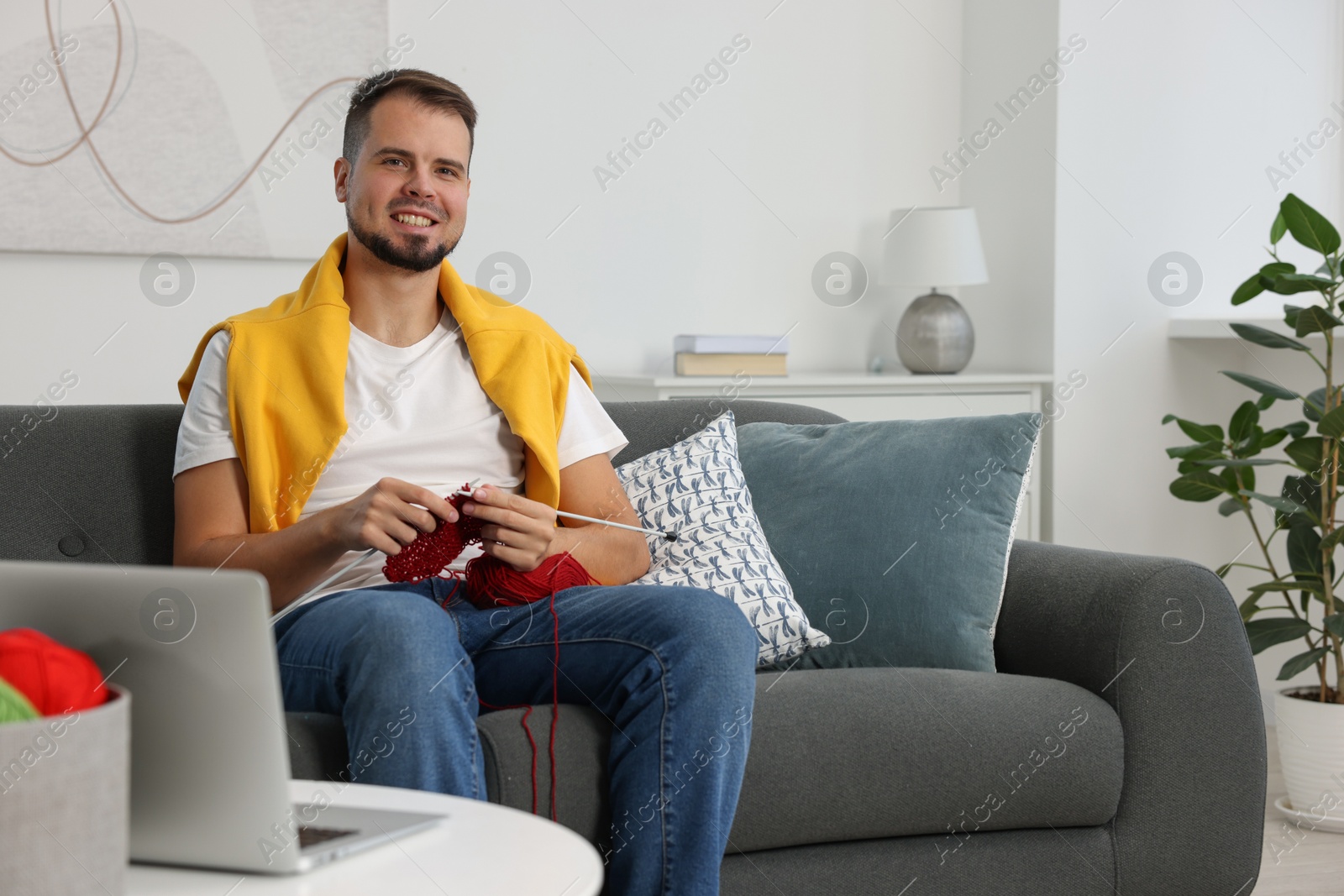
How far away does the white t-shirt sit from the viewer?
68.7 inches

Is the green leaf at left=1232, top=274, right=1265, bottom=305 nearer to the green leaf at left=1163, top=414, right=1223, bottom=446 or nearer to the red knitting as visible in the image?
the green leaf at left=1163, top=414, right=1223, bottom=446

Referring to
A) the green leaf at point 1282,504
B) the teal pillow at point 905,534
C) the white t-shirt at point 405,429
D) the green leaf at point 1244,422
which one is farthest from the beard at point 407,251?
the green leaf at point 1244,422

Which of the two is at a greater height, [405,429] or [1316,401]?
[405,429]

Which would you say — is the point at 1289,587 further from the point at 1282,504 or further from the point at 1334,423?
the point at 1334,423

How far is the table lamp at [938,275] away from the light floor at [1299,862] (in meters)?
1.33

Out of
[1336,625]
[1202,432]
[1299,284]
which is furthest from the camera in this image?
[1202,432]

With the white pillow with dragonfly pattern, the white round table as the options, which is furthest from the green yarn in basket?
the white pillow with dragonfly pattern

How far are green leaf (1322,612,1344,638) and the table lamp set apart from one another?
1133mm

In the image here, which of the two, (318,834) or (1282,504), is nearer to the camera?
(318,834)

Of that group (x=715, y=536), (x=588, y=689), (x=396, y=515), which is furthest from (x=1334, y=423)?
(x=396, y=515)

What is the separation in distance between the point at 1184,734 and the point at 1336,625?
1.07 meters

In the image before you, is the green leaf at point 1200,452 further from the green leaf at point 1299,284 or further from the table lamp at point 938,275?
the table lamp at point 938,275

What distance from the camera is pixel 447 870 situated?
0.86 m

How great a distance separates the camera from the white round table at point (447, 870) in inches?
32.1
